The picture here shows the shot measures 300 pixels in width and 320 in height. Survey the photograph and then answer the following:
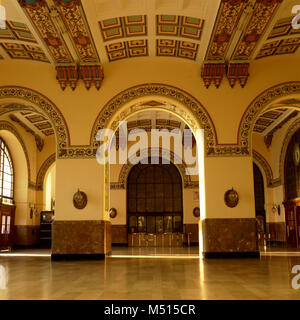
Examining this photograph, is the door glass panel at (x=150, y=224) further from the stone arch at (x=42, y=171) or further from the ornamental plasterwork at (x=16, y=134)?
the ornamental plasterwork at (x=16, y=134)

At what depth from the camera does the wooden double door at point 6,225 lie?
56.9 ft

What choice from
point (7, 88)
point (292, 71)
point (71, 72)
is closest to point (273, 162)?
point (292, 71)

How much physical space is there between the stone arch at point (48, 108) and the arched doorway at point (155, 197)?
9.57 m

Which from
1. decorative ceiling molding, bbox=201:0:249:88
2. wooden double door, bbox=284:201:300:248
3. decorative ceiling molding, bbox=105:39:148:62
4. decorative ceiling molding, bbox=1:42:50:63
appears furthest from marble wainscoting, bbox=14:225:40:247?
wooden double door, bbox=284:201:300:248

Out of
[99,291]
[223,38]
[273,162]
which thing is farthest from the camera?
[273,162]

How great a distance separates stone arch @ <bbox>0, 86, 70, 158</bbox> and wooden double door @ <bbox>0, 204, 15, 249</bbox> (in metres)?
6.48

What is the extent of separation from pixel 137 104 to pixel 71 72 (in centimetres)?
244

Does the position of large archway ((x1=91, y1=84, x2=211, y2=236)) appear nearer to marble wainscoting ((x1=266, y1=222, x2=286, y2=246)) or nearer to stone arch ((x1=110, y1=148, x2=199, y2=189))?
stone arch ((x1=110, y1=148, x2=199, y2=189))

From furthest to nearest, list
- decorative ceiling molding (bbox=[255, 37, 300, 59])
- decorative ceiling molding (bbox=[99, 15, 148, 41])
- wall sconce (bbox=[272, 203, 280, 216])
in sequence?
wall sconce (bbox=[272, 203, 280, 216]) < decorative ceiling molding (bbox=[255, 37, 300, 59]) < decorative ceiling molding (bbox=[99, 15, 148, 41])

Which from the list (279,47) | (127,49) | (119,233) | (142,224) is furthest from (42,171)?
(279,47)

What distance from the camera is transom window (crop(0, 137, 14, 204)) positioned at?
57.1 feet

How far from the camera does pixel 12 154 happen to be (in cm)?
1827

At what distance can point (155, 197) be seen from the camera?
2192 cm

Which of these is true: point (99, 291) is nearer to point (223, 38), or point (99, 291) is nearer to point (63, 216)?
point (63, 216)
